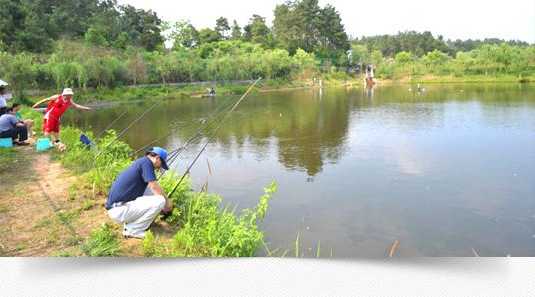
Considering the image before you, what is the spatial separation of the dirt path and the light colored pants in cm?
13

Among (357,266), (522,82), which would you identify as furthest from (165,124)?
(522,82)

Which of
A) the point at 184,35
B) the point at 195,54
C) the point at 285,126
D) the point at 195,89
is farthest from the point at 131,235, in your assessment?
the point at 184,35

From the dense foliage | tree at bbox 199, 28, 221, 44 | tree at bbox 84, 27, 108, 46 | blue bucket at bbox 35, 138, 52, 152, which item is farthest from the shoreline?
the dense foliage

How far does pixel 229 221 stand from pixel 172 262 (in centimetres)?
106

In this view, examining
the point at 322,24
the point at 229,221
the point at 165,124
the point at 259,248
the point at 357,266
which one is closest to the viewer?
the point at 357,266

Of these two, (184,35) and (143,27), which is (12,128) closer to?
(143,27)

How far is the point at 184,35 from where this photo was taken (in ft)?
156

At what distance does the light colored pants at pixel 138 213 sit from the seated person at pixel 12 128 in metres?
4.63

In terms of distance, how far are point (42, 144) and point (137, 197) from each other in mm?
4488

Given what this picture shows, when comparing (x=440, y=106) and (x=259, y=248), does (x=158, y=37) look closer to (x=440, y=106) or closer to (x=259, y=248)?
(x=440, y=106)

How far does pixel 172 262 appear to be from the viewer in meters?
3.35

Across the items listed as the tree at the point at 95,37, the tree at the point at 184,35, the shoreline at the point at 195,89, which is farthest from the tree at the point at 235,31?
the tree at the point at 95,37

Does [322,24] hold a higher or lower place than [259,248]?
higher

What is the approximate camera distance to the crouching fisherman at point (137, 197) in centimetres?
382
